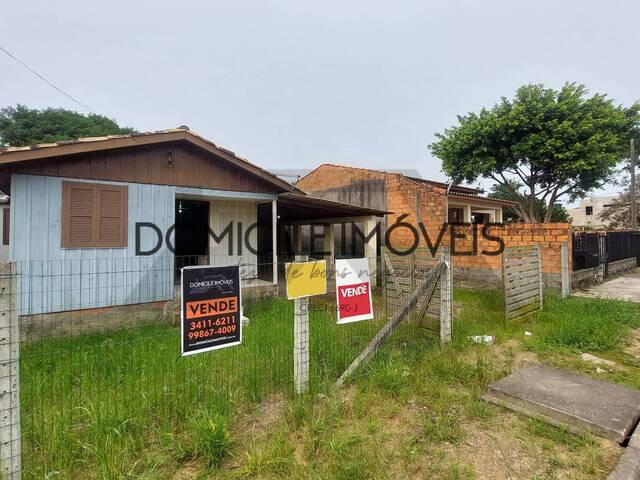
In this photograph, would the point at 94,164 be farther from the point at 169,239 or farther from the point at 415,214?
the point at 415,214

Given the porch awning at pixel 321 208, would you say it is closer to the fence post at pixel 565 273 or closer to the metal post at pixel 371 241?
the metal post at pixel 371 241

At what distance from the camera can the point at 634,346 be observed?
4.77m

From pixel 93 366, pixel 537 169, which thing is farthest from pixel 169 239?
pixel 537 169

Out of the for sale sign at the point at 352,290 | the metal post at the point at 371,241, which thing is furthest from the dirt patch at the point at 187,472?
the metal post at the point at 371,241

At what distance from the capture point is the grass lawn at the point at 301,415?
233 centimetres

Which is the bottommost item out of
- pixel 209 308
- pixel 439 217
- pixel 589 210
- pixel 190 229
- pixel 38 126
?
pixel 209 308

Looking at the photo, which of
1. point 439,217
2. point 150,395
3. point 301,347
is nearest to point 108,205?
point 150,395

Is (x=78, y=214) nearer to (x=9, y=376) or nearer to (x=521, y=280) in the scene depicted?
(x=9, y=376)

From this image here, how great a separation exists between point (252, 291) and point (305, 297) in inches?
194

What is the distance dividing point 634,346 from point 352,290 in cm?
454

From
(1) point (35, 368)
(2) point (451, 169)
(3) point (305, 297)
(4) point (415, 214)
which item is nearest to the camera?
(3) point (305, 297)

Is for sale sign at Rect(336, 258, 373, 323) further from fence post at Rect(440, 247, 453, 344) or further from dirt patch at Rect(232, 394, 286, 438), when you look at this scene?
fence post at Rect(440, 247, 453, 344)

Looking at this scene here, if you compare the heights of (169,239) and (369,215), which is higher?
(369,215)

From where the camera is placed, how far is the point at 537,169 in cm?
1573
